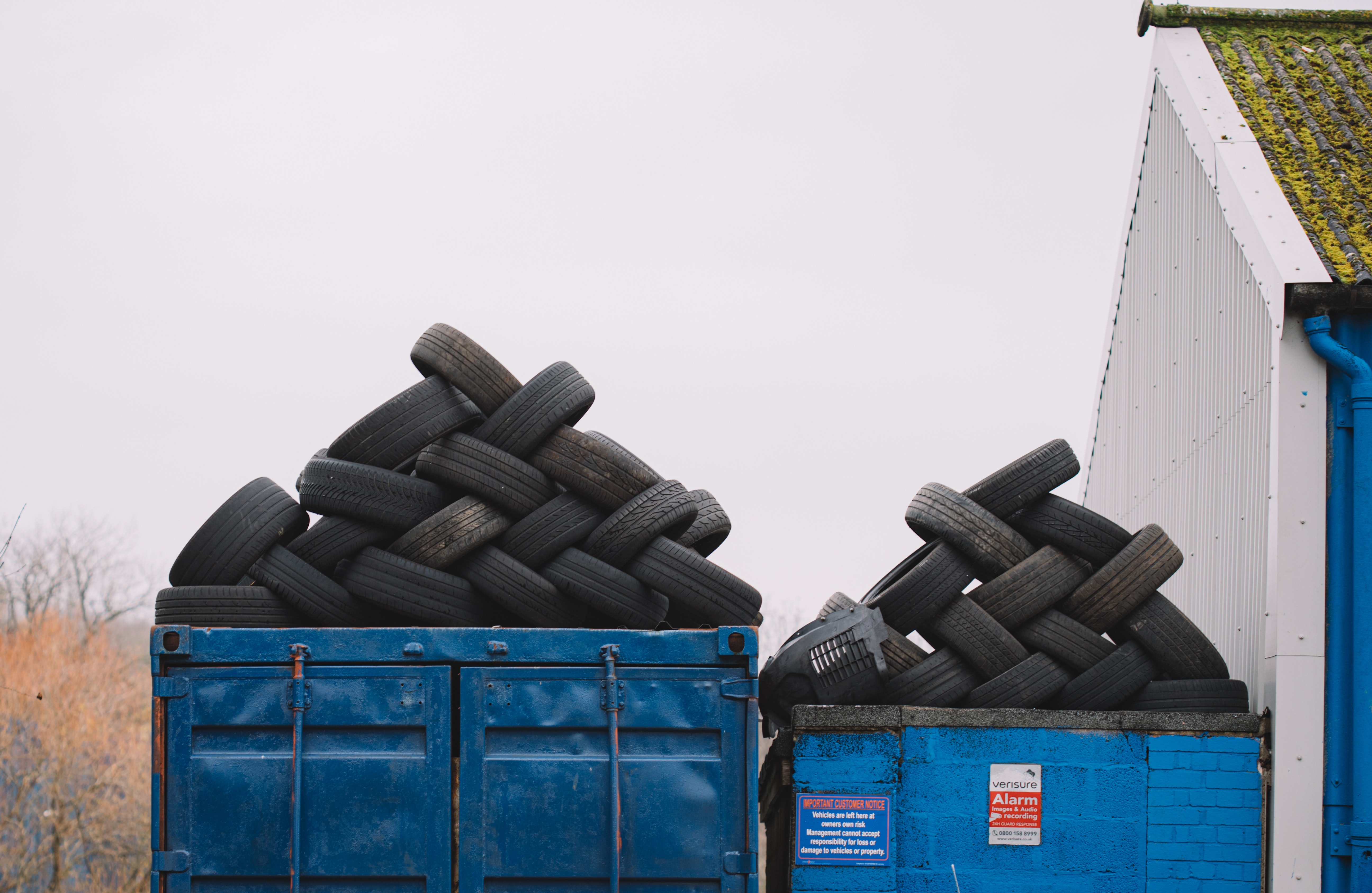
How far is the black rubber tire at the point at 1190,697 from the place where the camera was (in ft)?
22.1

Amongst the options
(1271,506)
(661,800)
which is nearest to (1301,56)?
(1271,506)

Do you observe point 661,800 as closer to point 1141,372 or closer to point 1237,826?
point 1237,826

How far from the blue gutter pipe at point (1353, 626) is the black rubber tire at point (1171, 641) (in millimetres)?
577

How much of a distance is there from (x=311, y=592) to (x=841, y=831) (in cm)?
303

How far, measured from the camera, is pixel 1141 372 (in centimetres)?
1081

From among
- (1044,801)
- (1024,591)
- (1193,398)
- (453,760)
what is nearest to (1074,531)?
(1024,591)

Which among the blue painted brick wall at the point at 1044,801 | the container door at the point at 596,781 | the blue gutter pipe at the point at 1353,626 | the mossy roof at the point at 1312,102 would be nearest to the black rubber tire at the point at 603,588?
the container door at the point at 596,781

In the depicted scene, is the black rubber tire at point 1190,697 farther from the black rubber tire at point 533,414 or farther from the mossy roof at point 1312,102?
the black rubber tire at point 533,414

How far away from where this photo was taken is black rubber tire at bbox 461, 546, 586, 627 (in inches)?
240

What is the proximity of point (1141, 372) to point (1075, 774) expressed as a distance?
5331 mm

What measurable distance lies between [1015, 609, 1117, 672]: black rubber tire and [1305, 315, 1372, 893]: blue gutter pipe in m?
1.36

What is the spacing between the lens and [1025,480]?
23.0 feet

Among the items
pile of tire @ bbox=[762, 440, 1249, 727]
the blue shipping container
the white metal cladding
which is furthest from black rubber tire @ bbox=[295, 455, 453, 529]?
the white metal cladding

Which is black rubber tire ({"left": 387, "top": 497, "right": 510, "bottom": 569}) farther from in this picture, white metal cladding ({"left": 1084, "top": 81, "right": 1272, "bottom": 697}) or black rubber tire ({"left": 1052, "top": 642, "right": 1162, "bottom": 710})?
white metal cladding ({"left": 1084, "top": 81, "right": 1272, "bottom": 697})
